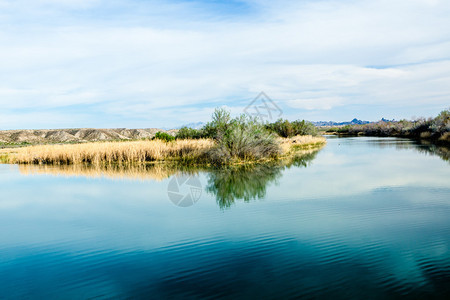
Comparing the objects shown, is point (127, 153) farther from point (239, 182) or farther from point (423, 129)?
point (423, 129)

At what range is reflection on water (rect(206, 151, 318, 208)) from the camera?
9.41 metres

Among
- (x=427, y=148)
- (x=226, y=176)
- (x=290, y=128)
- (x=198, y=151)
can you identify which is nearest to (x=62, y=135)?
(x=290, y=128)

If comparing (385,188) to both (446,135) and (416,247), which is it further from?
(446,135)

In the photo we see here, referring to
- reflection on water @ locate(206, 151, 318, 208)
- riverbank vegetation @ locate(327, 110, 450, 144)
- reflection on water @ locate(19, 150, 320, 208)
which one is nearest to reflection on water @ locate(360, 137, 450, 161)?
riverbank vegetation @ locate(327, 110, 450, 144)

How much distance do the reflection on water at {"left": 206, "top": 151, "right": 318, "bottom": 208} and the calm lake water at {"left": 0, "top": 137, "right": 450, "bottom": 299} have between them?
0.29 feet

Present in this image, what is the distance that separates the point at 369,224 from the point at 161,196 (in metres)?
5.38

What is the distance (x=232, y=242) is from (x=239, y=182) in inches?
243

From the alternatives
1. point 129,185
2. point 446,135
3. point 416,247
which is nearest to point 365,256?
point 416,247

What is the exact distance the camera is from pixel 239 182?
11820 mm

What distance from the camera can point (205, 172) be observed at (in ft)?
48.0

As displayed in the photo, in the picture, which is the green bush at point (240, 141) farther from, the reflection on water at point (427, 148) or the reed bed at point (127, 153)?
the reflection on water at point (427, 148)

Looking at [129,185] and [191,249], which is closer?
[191,249]

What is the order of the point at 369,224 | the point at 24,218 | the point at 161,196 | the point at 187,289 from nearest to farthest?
the point at 187,289 < the point at 369,224 < the point at 24,218 < the point at 161,196

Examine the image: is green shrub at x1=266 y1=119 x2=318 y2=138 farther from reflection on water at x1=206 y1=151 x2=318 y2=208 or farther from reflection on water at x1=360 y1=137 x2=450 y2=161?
reflection on water at x1=206 y1=151 x2=318 y2=208
